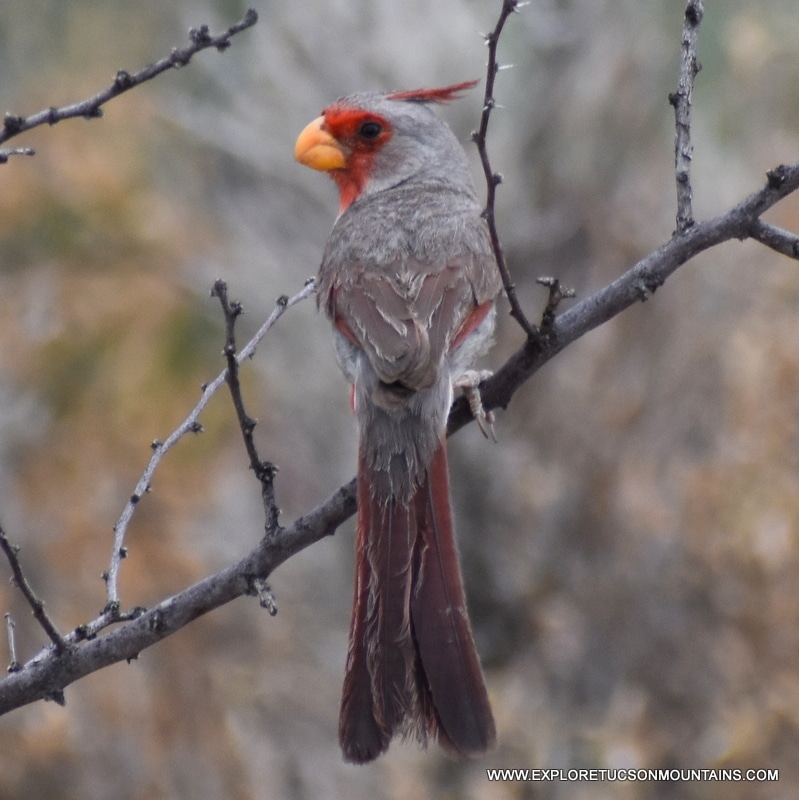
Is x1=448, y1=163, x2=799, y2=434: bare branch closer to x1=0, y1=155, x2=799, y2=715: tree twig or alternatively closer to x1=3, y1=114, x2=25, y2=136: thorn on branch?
x1=0, y1=155, x2=799, y2=715: tree twig

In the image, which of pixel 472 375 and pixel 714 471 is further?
pixel 714 471

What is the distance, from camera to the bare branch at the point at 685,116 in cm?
287

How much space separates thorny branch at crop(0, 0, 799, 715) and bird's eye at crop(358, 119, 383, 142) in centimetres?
177

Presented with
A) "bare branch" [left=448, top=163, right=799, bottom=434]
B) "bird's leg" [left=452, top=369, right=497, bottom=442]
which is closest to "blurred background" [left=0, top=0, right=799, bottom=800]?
"bird's leg" [left=452, top=369, right=497, bottom=442]

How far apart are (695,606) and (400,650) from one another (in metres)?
5.18

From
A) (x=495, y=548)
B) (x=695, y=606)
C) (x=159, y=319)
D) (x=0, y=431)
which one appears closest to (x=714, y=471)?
(x=695, y=606)

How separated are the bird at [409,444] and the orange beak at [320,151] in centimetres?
30

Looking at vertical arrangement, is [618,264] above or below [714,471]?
above

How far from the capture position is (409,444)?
3.18 meters

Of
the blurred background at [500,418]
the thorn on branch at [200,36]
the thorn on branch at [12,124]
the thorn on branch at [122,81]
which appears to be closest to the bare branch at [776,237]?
the thorn on branch at [200,36]

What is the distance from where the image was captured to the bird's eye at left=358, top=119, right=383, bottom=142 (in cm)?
450

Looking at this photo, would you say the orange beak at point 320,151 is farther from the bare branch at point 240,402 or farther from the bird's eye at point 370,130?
the bare branch at point 240,402

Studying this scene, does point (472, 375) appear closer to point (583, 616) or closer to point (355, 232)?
point (355, 232)

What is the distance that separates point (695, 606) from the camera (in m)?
7.59
